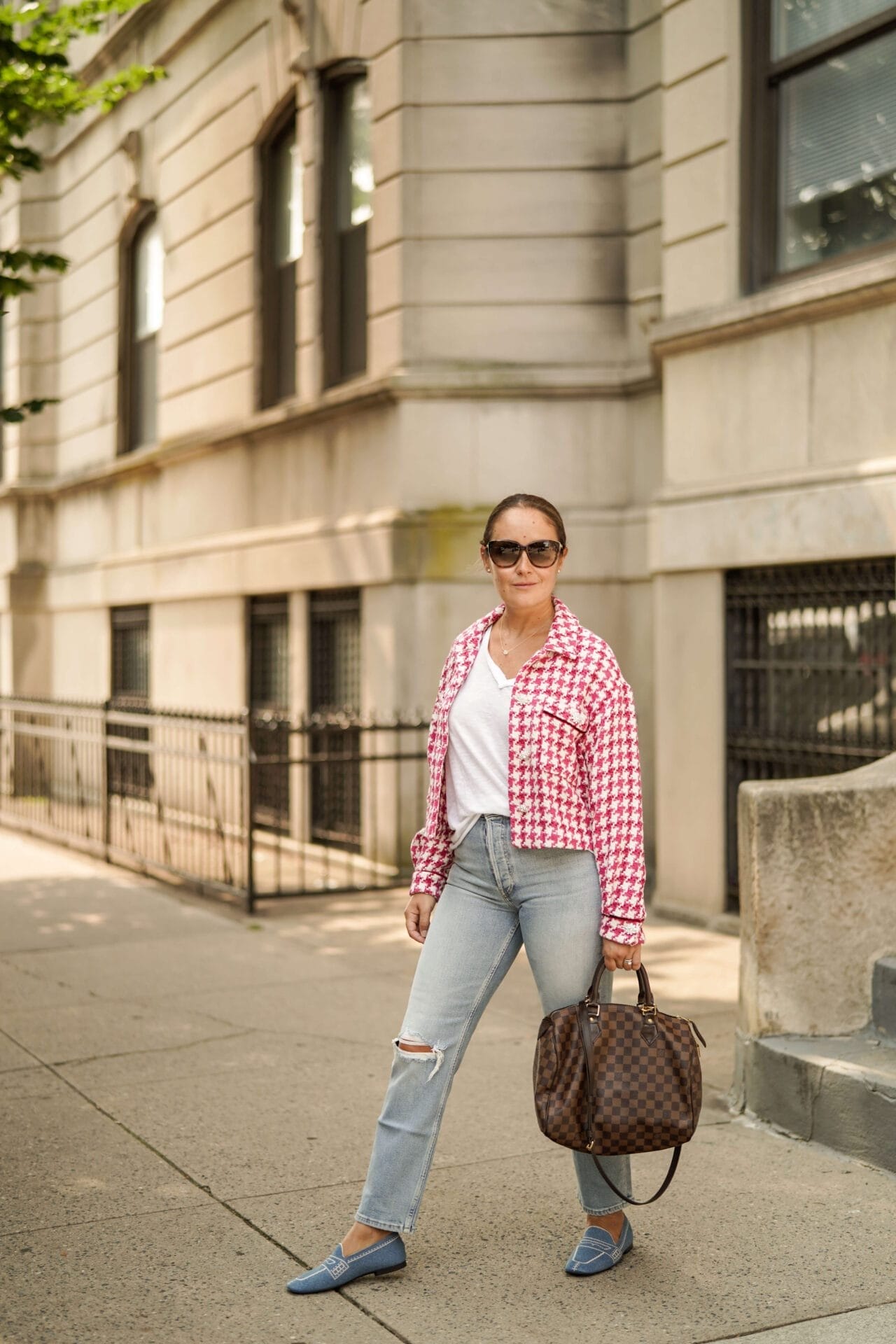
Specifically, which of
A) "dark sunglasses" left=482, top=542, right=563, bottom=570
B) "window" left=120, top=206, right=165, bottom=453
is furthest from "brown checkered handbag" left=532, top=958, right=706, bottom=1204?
"window" left=120, top=206, right=165, bottom=453

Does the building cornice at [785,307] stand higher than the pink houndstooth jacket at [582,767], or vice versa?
the building cornice at [785,307]

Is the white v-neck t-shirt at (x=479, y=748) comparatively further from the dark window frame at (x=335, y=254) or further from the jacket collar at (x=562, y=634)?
the dark window frame at (x=335, y=254)

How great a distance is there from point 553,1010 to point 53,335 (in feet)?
55.7

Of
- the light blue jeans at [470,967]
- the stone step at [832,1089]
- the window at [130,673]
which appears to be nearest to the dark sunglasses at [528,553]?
the light blue jeans at [470,967]

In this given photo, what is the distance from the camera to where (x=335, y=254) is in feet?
41.9

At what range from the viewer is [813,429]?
8.47 metres

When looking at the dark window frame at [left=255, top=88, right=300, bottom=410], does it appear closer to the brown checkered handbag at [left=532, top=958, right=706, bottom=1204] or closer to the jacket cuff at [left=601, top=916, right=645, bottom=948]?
the jacket cuff at [left=601, top=916, right=645, bottom=948]

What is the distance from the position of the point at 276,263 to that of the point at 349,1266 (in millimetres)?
10990

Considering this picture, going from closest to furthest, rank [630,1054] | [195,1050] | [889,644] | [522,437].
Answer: [630,1054], [195,1050], [889,644], [522,437]

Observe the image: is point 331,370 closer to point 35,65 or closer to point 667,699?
point 35,65

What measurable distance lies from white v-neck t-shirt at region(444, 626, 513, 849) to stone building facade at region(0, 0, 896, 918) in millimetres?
4346

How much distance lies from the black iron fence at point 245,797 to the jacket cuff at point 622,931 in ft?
18.9

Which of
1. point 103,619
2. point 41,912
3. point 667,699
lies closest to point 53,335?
point 103,619

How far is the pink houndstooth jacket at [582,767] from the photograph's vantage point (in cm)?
396
